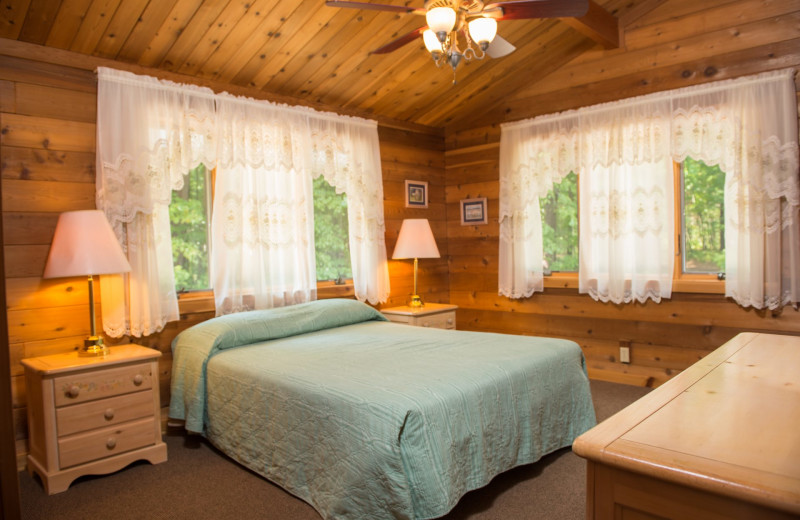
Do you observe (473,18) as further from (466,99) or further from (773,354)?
(466,99)

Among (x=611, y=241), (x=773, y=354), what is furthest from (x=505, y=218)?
(x=773, y=354)

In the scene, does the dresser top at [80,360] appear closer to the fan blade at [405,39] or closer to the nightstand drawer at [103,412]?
the nightstand drawer at [103,412]

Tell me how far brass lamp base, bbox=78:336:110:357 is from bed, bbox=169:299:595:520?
42cm

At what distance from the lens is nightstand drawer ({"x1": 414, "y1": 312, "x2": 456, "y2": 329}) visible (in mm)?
4160

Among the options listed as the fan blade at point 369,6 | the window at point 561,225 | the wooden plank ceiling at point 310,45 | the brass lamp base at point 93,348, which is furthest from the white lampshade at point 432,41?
the window at point 561,225

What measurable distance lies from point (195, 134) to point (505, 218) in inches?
101

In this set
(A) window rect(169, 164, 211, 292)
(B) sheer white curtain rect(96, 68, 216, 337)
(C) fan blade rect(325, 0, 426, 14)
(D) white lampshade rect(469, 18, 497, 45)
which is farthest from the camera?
(A) window rect(169, 164, 211, 292)

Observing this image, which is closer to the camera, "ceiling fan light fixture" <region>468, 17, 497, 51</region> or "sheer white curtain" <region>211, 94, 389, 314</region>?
"ceiling fan light fixture" <region>468, 17, 497, 51</region>

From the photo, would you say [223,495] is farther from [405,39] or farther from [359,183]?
[359,183]

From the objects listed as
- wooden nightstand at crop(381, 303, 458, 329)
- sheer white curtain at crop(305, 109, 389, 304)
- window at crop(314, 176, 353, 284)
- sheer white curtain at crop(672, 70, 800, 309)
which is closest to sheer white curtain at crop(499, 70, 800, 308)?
sheer white curtain at crop(672, 70, 800, 309)

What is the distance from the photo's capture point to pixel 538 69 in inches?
172

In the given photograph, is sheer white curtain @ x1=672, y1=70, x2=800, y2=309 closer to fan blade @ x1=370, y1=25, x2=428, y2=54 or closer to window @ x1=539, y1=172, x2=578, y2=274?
window @ x1=539, y1=172, x2=578, y2=274

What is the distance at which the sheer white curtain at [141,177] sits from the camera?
295cm

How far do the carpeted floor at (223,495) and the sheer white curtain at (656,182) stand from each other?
5.67ft
